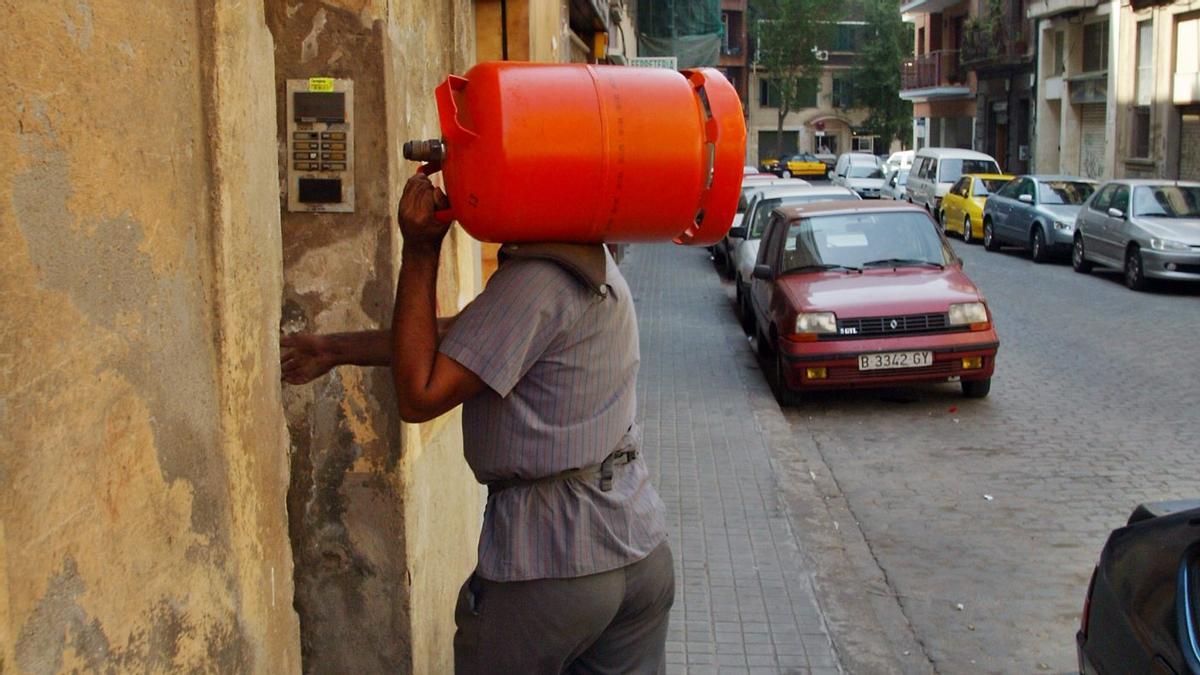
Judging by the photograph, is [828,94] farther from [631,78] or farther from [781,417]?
[631,78]

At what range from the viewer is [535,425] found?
2.69 meters

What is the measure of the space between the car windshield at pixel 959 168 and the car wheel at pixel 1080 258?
10937 mm

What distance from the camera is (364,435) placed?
377 cm

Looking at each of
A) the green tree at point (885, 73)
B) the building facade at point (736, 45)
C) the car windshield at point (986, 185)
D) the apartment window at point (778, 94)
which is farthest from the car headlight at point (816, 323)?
the building facade at point (736, 45)

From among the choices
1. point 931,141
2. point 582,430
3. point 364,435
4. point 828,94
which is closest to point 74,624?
point 582,430

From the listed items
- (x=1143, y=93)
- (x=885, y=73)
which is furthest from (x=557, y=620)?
(x=885, y=73)

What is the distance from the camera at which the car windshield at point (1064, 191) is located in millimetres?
24344

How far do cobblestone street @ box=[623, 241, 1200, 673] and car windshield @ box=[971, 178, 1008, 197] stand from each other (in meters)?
14.7

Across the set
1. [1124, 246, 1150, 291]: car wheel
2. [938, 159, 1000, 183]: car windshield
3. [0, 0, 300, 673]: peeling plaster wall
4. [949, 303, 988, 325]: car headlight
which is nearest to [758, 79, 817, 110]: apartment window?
[938, 159, 1000, 183]: car windshield

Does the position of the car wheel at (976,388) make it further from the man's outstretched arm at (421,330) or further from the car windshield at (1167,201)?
the car windshield at (1167,201)

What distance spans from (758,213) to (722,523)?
11263 millimetres

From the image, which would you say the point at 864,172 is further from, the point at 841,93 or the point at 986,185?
the point at 841,93

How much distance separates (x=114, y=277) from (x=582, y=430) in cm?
109

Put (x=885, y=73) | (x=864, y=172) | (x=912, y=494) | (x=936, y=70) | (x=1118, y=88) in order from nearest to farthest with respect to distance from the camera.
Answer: (x=912, y=494), (x=1118, y=88), (x=864, y=172), (x=936, y=70), (x=885, y=73)
